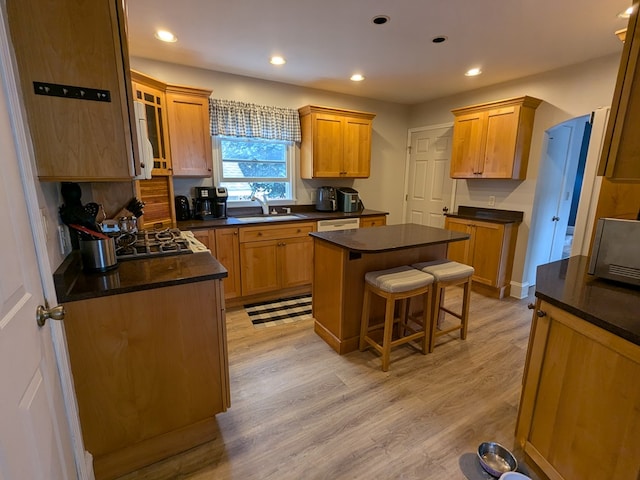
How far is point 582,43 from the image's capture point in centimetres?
261

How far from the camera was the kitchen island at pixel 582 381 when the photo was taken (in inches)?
41.4

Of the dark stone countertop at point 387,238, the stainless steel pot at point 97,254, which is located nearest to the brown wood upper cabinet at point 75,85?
the stainless steel pot at point 97,254

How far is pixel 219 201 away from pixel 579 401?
328 cm

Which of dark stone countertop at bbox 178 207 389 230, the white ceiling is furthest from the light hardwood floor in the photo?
the white ceiling

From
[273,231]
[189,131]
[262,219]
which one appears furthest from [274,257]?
[189,131]

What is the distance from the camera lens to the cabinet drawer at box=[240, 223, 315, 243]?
326 cm

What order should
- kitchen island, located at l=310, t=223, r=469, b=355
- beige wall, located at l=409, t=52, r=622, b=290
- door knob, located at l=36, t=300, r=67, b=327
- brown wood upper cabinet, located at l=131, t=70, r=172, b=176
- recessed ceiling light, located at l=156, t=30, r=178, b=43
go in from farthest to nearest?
beige wall, located at l=409, t=52, r=622, b=290
brown wood upper cabinet, located at l=131, t=70, r=172, b=176
recessed ceiling light, located at l=156, t=30, r=178, b=43
kitchen island, located at l=310, t=223, r=469, b=355
door knob, located at l=36, t=300, r=67, b=327

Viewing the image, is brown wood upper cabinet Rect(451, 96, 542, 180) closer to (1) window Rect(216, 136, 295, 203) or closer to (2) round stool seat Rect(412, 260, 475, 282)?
(2) round stool seat Rect(412, 260, 475, 282)

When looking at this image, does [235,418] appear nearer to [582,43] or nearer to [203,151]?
[203,151]

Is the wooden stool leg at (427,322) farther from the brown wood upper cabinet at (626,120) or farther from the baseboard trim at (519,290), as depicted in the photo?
the baseboard trim at (519,290)

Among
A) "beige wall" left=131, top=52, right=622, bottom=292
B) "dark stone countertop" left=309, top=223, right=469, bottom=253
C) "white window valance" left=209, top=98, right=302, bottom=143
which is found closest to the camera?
"dark stone countertop" left=309, top=223, right=469, bottom=253

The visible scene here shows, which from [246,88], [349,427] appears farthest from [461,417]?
[246,88]

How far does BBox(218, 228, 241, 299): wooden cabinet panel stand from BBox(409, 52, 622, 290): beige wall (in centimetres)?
319

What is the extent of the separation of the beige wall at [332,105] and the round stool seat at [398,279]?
7.30 ft
